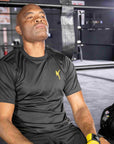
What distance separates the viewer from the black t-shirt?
95 cm

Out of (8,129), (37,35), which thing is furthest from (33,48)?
(8,129)

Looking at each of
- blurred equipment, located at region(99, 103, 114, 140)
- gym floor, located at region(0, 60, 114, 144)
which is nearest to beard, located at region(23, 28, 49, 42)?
blurred equipment, located at region(99, 103, 114, 140)

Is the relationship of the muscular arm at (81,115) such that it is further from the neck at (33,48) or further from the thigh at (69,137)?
the neck at (33,48)

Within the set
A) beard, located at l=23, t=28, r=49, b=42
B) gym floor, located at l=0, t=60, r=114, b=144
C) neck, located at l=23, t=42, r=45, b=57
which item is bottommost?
gym floor, located at l=0, t=60, r=114, b=144

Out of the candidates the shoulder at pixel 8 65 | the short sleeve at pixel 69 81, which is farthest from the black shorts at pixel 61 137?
the shoulder at pixel 8 65

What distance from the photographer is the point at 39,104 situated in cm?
97

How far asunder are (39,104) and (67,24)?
1.23 metres

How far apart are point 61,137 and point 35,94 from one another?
0.21 metres

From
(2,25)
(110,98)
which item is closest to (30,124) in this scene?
(110,98)

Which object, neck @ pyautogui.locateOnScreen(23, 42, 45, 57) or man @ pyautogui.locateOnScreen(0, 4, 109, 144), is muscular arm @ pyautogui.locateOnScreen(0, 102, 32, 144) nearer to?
man @ pyautogui.locateOnScreen(0, 4, 109, 144)

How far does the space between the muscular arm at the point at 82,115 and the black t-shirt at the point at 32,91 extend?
7 centimetres

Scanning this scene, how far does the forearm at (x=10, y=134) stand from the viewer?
2.81ft

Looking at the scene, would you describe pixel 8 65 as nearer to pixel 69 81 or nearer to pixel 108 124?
pixel 69 81

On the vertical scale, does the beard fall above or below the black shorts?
above
